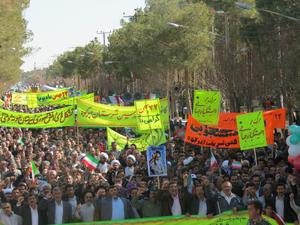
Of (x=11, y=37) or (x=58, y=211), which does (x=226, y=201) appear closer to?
(x=58, y=211)

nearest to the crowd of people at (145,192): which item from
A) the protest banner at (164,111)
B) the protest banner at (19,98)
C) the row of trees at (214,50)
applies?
the protest banner at (164,111)

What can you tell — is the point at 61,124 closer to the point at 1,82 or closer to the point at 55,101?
the point at 55,101

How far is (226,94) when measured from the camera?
4044cm

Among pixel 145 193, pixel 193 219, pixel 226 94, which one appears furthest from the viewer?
pixel 226 94

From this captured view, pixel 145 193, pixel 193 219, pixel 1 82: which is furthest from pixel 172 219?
pixel 1 82

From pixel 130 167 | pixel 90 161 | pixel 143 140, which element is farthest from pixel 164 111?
pixel 130 167

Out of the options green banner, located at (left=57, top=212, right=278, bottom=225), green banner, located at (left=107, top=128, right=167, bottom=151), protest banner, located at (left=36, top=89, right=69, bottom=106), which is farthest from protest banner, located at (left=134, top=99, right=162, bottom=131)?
protest banner, located at (left=36, top=89, right=69, bottom=106)

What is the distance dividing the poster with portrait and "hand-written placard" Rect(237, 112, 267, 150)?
7.01 ft

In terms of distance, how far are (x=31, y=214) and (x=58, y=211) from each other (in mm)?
389

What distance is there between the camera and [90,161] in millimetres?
21156

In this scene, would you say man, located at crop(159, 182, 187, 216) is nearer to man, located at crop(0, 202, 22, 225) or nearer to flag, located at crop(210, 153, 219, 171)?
man, located at crop(0, 202, 22, 225)

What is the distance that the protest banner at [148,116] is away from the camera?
74.8 feet

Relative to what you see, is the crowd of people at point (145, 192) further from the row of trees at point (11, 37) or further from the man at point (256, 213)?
the row of trees at point (11, 37)

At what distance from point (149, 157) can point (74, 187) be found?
1905mm
